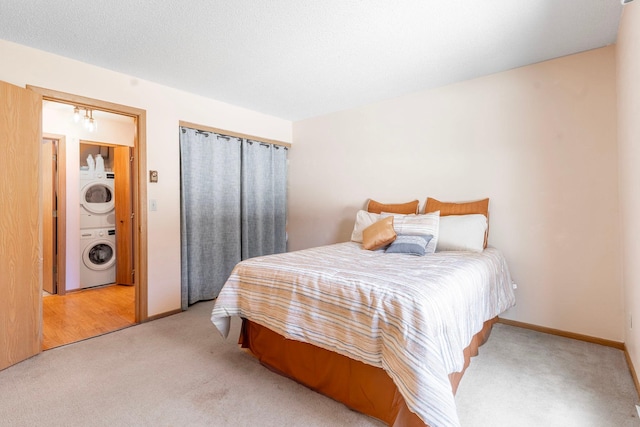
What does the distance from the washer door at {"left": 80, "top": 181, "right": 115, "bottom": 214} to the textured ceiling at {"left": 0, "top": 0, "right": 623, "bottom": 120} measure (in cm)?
230

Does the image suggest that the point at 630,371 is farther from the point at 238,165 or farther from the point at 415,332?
the point at 238,165

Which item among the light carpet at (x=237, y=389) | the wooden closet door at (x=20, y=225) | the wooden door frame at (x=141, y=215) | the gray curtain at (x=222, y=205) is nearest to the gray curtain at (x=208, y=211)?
the gray curtain at (x=222, y=205)

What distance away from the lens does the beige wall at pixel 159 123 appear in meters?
2.57

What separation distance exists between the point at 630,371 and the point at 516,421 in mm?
1122

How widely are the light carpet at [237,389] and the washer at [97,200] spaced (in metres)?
2.48

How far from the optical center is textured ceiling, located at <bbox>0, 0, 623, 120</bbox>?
1900 millimetres

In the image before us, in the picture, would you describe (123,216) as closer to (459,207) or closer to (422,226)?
(422,226)

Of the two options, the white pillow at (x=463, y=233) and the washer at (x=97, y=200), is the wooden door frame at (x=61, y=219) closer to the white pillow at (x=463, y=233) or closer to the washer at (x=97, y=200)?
the washer at (x=97, y=200)

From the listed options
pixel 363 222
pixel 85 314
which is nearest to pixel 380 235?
pixel 363 222

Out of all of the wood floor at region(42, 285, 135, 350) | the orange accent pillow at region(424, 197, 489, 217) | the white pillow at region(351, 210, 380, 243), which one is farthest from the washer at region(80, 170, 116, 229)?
the orange accent pillow at region(424, 197, 489, 217)

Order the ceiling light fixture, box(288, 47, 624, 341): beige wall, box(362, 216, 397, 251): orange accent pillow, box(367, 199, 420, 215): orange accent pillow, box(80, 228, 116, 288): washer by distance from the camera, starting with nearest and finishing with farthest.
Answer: box(288, 47, 624, 341): beige wall
box(362, 216, 397, 251): orange accent pillow
box(367, 199, 420, 215): orange accent pillow
the ceiling light fixture
box(80, 228, 116, 288): washer

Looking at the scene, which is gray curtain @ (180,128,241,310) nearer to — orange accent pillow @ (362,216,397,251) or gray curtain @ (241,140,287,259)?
gray curtain @ (241,140,287,259)

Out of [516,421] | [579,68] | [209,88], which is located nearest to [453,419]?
[516,421]

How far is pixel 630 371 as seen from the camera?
1.99 meters
